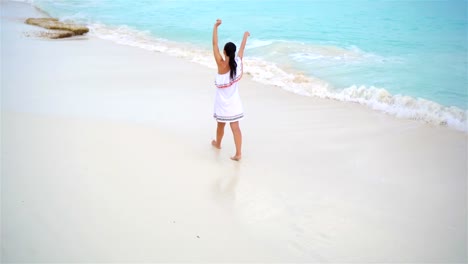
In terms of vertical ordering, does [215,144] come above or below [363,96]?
below

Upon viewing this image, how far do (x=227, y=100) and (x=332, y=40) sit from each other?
11.2 metres

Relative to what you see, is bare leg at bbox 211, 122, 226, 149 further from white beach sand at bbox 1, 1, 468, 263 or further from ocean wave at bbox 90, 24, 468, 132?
ocean wave at bbox 90, 24, 468, 132

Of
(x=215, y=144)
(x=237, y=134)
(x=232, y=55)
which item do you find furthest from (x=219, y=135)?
(x=232, y=55)

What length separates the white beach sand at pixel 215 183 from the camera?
266 centimetres

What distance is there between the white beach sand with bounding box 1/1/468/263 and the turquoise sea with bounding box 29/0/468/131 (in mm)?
1675

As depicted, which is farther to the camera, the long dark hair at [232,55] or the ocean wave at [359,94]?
the ocean wave at [359,94]

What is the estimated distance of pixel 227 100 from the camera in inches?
151

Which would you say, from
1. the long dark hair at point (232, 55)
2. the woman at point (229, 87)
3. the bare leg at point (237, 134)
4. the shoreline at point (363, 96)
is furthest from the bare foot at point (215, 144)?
the shoreline at point (363, 96)

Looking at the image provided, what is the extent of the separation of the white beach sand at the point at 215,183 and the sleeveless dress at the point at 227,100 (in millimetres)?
517

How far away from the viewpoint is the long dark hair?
3.51 metres

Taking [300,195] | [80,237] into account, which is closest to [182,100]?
[300,195]

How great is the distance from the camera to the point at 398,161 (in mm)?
4121

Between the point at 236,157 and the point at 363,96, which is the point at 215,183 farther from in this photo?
the point at 363,96

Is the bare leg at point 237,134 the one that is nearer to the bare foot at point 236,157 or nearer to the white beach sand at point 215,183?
the bare foot at point 236,157
